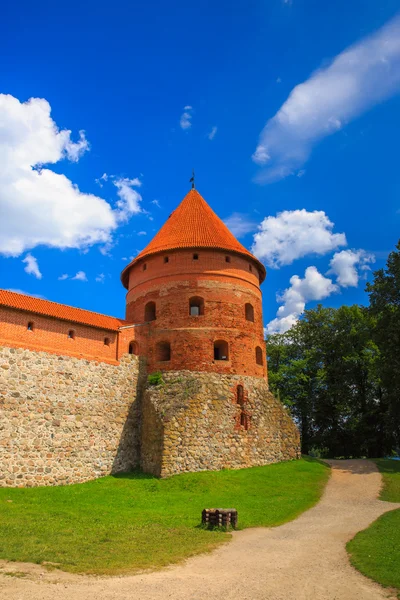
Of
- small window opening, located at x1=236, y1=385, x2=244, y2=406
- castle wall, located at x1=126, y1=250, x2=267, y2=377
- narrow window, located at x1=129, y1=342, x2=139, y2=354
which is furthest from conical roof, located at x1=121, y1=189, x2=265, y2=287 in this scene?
small window opening, located at x1=236, y1=385, x2=244, y2=406

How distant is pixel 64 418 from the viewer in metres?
15.2

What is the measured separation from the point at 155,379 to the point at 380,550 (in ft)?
36.5

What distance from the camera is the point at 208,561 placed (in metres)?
7.20

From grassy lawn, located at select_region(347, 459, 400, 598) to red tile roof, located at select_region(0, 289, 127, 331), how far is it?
11048 mm

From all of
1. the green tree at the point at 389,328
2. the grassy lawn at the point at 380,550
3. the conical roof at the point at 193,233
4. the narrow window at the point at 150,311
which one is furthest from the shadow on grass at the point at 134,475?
the green tree at the point at 389,328

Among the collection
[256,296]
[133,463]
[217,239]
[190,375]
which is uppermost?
[217,239]

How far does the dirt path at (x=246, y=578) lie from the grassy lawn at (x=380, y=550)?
19 cm

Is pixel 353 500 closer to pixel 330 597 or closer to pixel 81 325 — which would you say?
pixel 330 597

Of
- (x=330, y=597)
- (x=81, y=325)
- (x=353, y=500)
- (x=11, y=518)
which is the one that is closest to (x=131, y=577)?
(x=330, y=597)

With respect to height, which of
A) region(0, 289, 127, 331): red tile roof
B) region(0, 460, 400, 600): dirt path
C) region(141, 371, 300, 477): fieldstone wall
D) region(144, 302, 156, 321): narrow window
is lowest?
region(0, 460, 400, 600): dirt path

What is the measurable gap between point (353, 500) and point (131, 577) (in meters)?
9.90

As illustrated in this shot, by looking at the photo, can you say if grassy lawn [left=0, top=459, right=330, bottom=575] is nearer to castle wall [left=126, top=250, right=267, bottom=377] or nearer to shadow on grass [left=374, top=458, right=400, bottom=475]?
shadow on grass [left=374, top=458, right=400, bottom=475]

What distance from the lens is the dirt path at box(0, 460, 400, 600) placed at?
215 inches

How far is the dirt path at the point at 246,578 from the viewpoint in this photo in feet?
17.9
